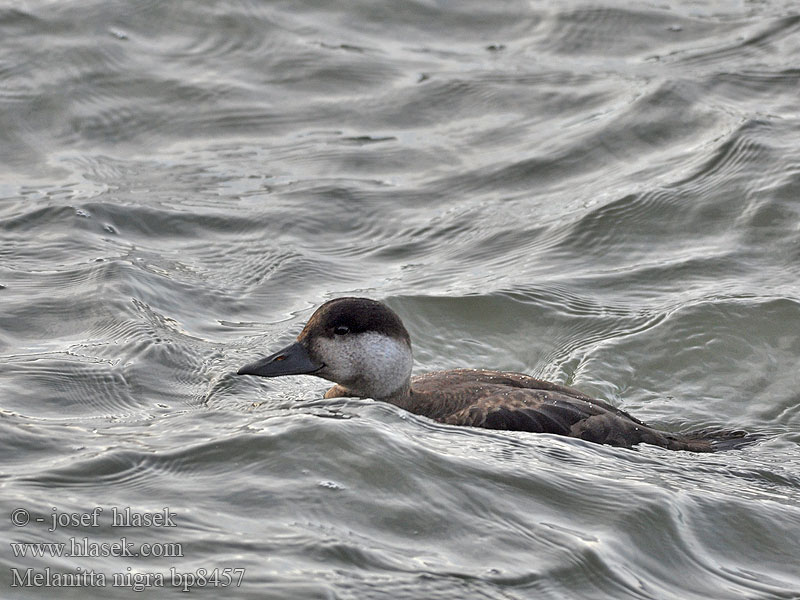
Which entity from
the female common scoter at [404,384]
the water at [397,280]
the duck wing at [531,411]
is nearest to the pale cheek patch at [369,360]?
the female common scoter at [404,384]

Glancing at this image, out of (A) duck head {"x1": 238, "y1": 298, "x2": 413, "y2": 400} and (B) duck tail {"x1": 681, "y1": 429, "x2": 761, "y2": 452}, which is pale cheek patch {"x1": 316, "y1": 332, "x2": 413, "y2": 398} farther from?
(B) duck tail {"x1": 681, "y1": 429, "x2": 761, "y2": 452}

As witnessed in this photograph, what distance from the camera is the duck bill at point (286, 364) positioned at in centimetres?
676

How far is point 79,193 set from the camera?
1014 centimetres

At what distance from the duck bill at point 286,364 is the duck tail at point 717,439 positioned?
2117 millimetres

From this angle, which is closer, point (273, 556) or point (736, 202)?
point (273, 556)

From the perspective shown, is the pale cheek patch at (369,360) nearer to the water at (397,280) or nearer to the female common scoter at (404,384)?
the female common scoter at (404,384)

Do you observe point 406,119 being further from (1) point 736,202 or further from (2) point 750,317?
(2) point 750,317

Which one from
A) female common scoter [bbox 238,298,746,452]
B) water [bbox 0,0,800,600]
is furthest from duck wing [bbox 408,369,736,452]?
water [bbox 0,0,800,600]

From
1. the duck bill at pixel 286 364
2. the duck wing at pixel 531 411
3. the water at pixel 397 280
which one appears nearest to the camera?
the water at pixel 397 280

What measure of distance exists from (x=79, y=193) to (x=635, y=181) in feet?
15.4

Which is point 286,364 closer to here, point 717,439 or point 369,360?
point 369,360

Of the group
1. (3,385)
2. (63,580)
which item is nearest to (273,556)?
(63,580)

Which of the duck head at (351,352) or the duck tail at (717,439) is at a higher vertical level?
the duck head at (351,352)

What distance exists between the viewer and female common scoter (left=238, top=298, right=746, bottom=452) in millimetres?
6605
